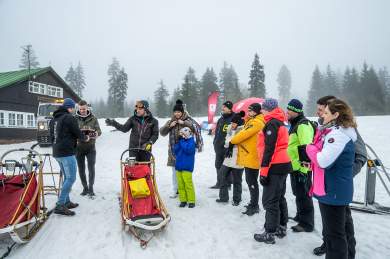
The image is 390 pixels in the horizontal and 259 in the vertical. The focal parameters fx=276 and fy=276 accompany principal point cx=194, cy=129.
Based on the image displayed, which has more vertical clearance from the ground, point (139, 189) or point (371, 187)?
point (139, 189)

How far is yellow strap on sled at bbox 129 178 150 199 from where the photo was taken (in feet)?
15.8

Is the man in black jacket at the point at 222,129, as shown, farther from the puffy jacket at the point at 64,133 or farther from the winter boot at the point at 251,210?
the puffy jacket at the point at 64,133

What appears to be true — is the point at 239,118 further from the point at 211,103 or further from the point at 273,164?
the point at 211,103

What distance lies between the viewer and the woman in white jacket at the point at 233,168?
5898mm

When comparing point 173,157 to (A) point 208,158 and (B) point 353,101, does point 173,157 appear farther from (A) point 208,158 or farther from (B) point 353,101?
(B) point 353,101

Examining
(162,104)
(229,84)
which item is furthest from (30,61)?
(229,84)

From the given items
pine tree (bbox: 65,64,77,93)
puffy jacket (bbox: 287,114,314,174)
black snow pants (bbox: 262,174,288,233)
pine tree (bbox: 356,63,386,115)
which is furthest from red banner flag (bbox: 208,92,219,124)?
pine tree (bbox: 65,64,77,93)

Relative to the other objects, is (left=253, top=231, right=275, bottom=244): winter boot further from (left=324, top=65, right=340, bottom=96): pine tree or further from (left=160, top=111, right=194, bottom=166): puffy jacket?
(left=324, top=65, right=340, bottom=96): pine tree

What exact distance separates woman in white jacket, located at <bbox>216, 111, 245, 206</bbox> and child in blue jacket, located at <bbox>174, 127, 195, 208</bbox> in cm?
73

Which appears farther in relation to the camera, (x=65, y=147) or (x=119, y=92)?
(x=119, y=92)

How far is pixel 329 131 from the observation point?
3.04 m

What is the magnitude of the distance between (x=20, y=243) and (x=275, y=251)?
3788 mm

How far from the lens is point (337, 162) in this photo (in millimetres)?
2939

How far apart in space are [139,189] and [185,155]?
1339mm
